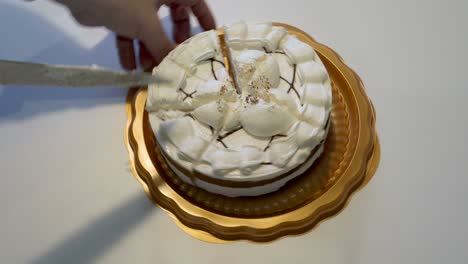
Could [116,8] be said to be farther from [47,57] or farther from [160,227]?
[160,227]

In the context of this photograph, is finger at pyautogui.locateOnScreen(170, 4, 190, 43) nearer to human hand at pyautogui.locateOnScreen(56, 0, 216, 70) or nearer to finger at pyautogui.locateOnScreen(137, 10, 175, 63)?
human hand at pyautogui.locateOnScreen(56, 0, 216, 70)

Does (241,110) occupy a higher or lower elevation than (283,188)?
higher

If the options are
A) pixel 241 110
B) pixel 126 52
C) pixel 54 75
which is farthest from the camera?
pixel 126 52

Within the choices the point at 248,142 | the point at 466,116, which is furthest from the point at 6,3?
the point at 466,116

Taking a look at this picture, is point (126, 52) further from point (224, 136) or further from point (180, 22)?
point (224, 136)

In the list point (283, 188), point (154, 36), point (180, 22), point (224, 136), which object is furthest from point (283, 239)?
point (180, 22)

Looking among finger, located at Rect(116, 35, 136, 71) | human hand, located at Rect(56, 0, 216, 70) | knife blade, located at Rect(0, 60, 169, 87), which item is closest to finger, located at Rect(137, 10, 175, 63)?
human hand, located at Rect(56, 0, 216, 70)
